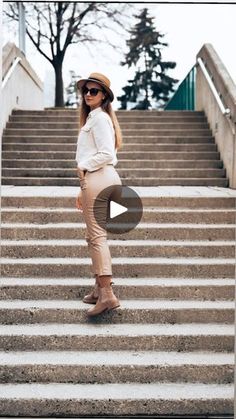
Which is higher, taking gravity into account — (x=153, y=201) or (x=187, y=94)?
(x=187, y=94)

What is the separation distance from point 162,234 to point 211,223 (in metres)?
0.59

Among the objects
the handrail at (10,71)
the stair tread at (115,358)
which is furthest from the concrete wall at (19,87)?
the stair tread at (115,358)

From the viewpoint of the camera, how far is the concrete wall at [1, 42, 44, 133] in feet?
31.0

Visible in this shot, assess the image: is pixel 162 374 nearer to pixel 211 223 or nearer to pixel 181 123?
pixel 211 223

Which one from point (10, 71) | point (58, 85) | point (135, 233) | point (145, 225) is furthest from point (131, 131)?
point (58, 85)

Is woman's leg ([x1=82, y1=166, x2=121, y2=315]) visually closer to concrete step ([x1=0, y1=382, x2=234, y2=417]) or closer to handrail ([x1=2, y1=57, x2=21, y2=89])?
concrete step ([x1=0, y1=382, x2=234, y2=417])

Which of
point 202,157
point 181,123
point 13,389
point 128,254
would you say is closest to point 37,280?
point 128,254

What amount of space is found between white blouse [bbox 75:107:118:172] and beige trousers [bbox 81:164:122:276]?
0.07 meters

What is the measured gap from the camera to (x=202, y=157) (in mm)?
8359

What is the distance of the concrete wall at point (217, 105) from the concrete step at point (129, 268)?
2650 millimetres

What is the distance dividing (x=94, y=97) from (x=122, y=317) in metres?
1.64

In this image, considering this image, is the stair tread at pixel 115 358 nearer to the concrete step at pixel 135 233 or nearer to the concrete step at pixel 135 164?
the concrete step at pixel 135 233

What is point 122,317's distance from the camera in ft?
14.2

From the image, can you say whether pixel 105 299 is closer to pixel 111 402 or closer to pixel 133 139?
pixel 111 402
